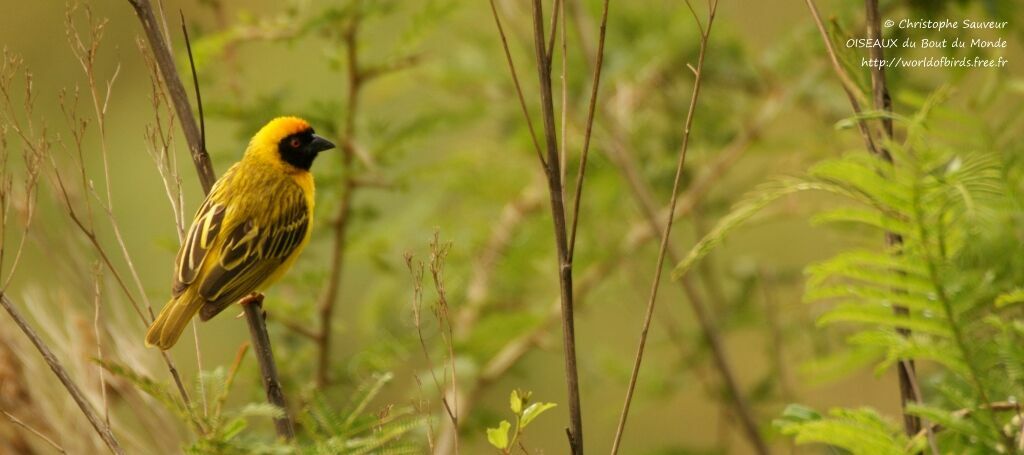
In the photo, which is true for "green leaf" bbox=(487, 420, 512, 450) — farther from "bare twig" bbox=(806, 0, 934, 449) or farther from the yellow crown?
the yellow crown

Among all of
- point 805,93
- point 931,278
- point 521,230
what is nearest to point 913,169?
point 931,278

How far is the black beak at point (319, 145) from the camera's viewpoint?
13.3ft

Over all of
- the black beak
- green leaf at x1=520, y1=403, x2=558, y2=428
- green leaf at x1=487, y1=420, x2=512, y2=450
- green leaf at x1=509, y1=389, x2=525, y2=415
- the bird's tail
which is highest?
Result: the black beak

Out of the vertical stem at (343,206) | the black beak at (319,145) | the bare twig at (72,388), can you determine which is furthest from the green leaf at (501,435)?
the black beak at (319,145)

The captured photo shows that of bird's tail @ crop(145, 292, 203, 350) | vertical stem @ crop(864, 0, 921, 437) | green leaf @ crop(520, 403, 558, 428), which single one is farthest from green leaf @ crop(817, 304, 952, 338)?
bird's tail @ crop(145, 292, 203, 350)

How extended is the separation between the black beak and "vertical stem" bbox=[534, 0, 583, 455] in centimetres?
223

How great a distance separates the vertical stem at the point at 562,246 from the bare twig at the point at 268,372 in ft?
1.51

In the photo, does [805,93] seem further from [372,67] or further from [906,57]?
[372,67]

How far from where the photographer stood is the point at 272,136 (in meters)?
4.14

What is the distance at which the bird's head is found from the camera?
4125 mm

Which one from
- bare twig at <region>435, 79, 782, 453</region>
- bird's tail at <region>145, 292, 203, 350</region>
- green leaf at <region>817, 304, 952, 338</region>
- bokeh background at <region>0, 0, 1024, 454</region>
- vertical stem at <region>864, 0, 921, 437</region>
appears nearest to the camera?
green leaf at <region>817, 304, 952, 338</region>

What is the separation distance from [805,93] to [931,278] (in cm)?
326

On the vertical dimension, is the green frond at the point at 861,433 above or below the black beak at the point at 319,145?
below

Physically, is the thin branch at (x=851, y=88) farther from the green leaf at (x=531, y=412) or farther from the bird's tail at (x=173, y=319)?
the bird's tail at (x=173, y=319)
